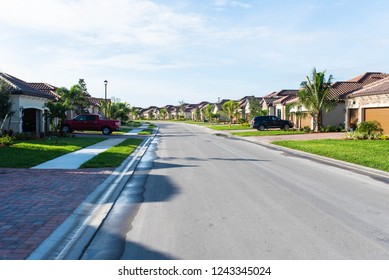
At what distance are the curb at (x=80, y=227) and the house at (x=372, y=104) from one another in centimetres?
2357

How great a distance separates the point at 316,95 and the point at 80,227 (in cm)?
3186

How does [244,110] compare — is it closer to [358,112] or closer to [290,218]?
[358,112]

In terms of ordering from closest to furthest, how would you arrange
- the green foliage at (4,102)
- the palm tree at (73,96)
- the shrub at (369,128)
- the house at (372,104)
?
the green foliage at (4,102), the shrub at (369,128), the house at (372,104), the palm tree at (73,96)

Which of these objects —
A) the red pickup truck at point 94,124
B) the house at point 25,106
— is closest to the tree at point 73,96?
the red pickup truck at point 94,124

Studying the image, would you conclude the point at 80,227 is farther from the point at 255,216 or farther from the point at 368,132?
the point at 368,132

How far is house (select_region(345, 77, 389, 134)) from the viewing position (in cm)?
2683

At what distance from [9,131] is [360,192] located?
72.0 feet

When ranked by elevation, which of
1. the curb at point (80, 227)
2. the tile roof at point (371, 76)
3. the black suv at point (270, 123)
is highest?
the tile roof at point (371, 76)

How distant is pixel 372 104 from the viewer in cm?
2836

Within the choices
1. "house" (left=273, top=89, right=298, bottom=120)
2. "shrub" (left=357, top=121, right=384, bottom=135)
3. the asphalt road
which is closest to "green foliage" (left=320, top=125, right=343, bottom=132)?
"house" (left=273, top=89, right=298, bottom=120)

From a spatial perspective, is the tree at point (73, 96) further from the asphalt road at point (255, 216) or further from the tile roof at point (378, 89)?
the asphalt road at point (255, 216)

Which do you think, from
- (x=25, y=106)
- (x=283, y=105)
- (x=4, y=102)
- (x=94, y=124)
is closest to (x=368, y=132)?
(x=94, y=124)

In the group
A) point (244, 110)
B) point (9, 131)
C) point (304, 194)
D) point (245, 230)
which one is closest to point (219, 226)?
point (245, 230)

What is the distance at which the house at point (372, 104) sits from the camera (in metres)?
26.8
